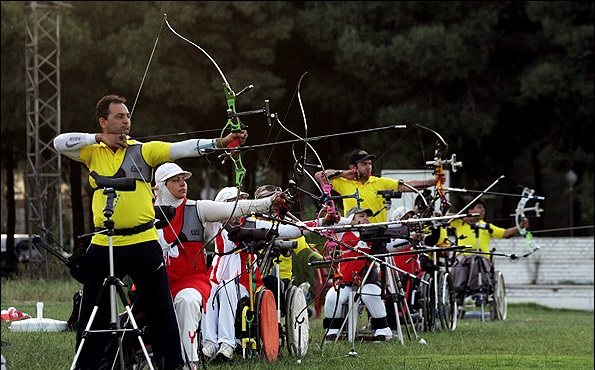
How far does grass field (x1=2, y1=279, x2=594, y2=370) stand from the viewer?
388 inches

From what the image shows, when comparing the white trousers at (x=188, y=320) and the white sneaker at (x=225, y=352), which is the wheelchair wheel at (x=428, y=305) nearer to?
the white sneaker at (x=225, y=352)

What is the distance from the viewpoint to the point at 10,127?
33531 mm

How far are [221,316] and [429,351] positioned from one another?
88.3 inches

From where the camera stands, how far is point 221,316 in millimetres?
10547

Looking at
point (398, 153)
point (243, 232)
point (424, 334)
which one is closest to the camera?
point (243, 232)

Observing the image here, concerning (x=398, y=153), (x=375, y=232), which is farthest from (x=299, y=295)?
(x=398, y=153)

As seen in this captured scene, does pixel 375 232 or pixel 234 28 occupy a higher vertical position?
pixel 234 28

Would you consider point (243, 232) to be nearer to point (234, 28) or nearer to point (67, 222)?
point (234, 28)

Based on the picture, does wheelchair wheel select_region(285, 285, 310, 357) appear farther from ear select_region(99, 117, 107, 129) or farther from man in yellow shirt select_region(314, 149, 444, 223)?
ear select_region(99, 117, 107, 129)

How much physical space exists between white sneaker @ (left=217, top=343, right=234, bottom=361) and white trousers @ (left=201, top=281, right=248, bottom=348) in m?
0.05

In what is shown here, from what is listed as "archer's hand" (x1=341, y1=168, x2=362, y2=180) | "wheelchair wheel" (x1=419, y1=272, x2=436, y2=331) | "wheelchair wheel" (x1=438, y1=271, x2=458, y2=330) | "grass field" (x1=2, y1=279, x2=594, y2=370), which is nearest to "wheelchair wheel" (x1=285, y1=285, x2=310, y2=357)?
"grass field" (x1=2, y1=279, x2=594, y2=370)

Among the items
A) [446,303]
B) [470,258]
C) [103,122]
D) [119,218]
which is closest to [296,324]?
[119,218]

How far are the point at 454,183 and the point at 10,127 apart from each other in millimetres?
11891

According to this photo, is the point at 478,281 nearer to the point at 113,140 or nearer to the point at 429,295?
the point at 429,295
